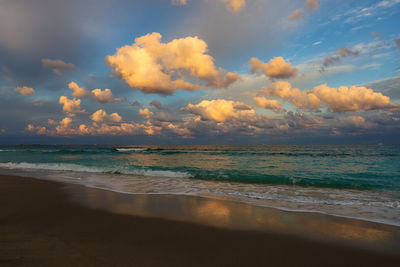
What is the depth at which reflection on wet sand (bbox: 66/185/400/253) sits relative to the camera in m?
4.51

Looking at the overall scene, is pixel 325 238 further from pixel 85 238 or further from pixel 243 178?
pixel 243 178

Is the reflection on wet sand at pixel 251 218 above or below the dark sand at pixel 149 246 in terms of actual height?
below

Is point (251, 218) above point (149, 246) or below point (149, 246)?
below

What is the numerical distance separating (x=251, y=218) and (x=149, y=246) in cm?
291

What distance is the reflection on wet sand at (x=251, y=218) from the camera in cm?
451

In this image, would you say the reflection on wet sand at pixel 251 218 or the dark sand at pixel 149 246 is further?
the reflection on wet sand at pixel 251 218

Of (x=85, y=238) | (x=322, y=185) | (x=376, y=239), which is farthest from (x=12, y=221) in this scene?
(x=322, y=185)

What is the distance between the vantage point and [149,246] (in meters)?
3.82

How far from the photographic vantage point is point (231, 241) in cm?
412

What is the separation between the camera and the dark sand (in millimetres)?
3320

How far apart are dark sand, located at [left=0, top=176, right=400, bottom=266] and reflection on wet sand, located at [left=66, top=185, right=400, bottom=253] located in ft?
1.25

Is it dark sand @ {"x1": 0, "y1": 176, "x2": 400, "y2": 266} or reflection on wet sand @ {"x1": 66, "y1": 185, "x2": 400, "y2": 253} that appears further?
reflection on wet sand @ {"x1": 66, "y1": 185, "x2": 400, "y2": 253}

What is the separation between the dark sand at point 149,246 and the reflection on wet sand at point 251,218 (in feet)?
1.25

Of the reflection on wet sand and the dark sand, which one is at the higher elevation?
the dark sand
